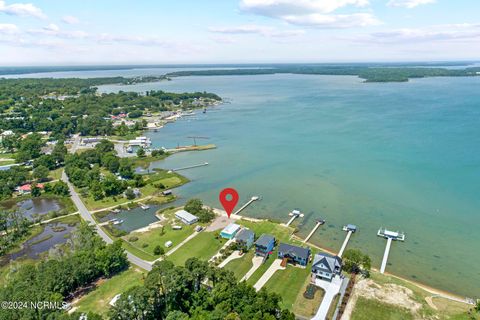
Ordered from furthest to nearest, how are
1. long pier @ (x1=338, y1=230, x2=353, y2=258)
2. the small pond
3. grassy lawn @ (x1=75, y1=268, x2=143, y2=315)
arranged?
the small pond, long pier @ (x1=338, y1=230, x2=353, y2=258), grassy lawn @ (x1=75, y1=268, x2=143, y2=315)

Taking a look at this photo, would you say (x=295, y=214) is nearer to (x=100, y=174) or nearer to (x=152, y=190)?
(x=152, y=190)

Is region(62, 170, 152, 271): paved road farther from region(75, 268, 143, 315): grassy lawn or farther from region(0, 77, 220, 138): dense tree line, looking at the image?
region(0, 77, 220, 138): dense tree line

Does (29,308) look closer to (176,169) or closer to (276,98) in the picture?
(176,169)

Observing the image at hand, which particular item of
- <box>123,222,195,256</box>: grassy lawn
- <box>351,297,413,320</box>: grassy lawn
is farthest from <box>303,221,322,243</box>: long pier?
<box>123,222,195,256</box>: grassy lawn

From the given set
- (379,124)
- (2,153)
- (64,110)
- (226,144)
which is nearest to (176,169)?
(226,144)

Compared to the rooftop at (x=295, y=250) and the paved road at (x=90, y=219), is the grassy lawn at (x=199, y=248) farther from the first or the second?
the rooftop at (x=295, y=250)

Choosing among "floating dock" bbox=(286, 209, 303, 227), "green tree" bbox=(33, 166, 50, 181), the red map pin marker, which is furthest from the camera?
"green tree" bbox=(33, 166, 50, 181)

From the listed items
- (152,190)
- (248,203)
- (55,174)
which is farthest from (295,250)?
(55,174)
